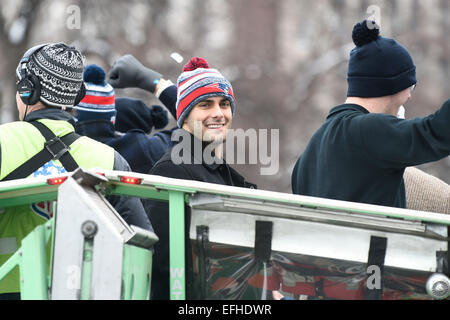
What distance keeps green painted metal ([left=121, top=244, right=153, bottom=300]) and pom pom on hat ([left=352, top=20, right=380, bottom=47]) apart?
1.52m

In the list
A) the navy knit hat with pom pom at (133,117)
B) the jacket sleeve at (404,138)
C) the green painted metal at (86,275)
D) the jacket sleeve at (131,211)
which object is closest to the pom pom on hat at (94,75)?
the navy knit hat with pom pom at (133,117)

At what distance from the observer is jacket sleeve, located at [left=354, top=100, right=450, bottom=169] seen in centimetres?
340

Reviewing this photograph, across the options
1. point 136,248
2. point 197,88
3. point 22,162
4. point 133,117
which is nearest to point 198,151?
point 197,88

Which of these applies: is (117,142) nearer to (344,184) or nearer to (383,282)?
(344,184)

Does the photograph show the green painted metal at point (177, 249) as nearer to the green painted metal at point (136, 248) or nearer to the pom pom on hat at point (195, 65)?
the green painted metal at point (136, 248)

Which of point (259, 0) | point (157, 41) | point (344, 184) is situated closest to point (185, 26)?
point (157, 41)

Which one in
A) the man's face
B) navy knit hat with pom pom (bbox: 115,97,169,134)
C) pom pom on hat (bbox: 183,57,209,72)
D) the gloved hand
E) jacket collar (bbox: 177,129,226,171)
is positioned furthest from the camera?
navy knit hat with pom pom (bbox: 115,97,169,134)

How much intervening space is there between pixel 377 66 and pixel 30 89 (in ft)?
4.86

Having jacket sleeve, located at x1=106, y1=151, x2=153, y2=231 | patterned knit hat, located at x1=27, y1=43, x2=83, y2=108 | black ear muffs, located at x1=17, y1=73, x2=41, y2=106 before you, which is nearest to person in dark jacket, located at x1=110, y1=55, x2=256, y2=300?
jacket sleeve, located at x1=106, y1=151, x2=153, y2=231

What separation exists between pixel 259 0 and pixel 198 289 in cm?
2871

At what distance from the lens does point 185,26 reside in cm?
2653

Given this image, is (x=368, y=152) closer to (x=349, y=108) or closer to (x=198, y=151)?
(x=349, y=108)

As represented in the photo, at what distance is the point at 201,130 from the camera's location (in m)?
4.31

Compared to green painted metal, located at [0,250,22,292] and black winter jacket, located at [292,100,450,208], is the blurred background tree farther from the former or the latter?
green painted metal, located at [0,250,22,292]
